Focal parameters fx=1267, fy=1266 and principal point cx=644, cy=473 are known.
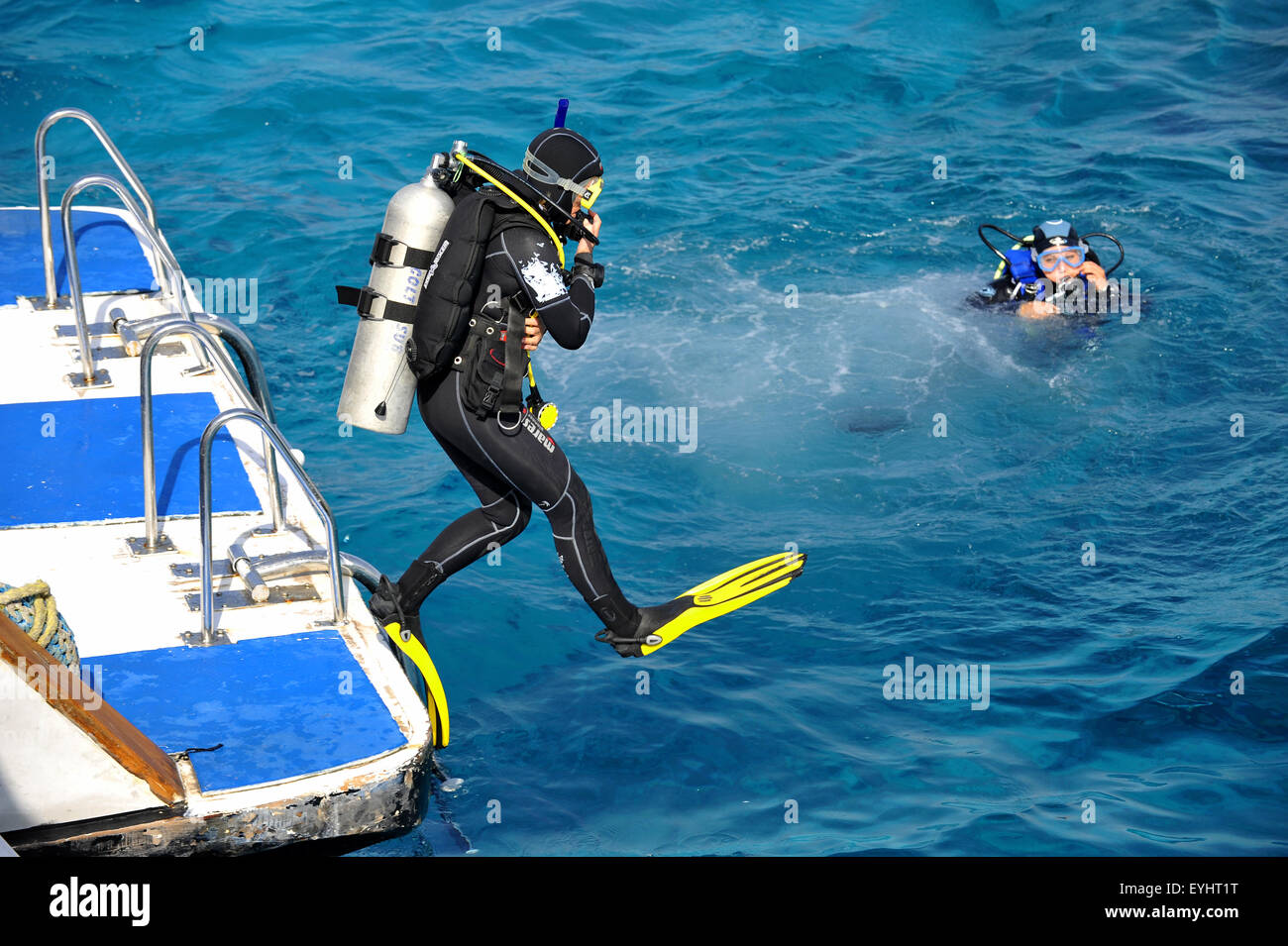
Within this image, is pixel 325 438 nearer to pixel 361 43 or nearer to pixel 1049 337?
pixel 1049 337

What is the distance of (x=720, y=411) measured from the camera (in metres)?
9.80

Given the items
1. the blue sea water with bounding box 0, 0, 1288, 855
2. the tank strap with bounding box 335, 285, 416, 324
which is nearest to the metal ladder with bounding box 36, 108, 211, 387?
the tank strap with bounding box 335, 285, 416, 324

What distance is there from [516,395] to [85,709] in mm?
2025

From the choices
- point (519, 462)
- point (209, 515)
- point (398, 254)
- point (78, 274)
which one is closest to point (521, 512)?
point (519, 462)

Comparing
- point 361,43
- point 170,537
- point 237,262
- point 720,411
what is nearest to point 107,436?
point 170,537

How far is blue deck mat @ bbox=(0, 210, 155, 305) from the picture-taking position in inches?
315

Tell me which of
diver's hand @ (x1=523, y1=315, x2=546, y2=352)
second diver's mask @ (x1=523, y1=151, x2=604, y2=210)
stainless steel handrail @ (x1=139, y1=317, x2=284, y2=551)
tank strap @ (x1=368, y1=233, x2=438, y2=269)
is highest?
second diver's mask @ (x1=523, y1=151, x2=604, y2=210)

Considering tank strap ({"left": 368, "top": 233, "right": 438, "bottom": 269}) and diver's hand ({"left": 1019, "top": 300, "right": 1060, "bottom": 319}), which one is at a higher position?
tank strap ({"left": 368, "top": 233, "right": 438, "bottom": 269})

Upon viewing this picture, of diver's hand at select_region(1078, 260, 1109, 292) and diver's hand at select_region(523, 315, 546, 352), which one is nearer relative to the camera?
diver's hand at select_region(523, 315, 546, 352)

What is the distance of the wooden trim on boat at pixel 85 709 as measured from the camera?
3707 millimetres

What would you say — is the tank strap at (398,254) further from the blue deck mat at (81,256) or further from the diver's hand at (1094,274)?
the diver's hand at (1094,274)
